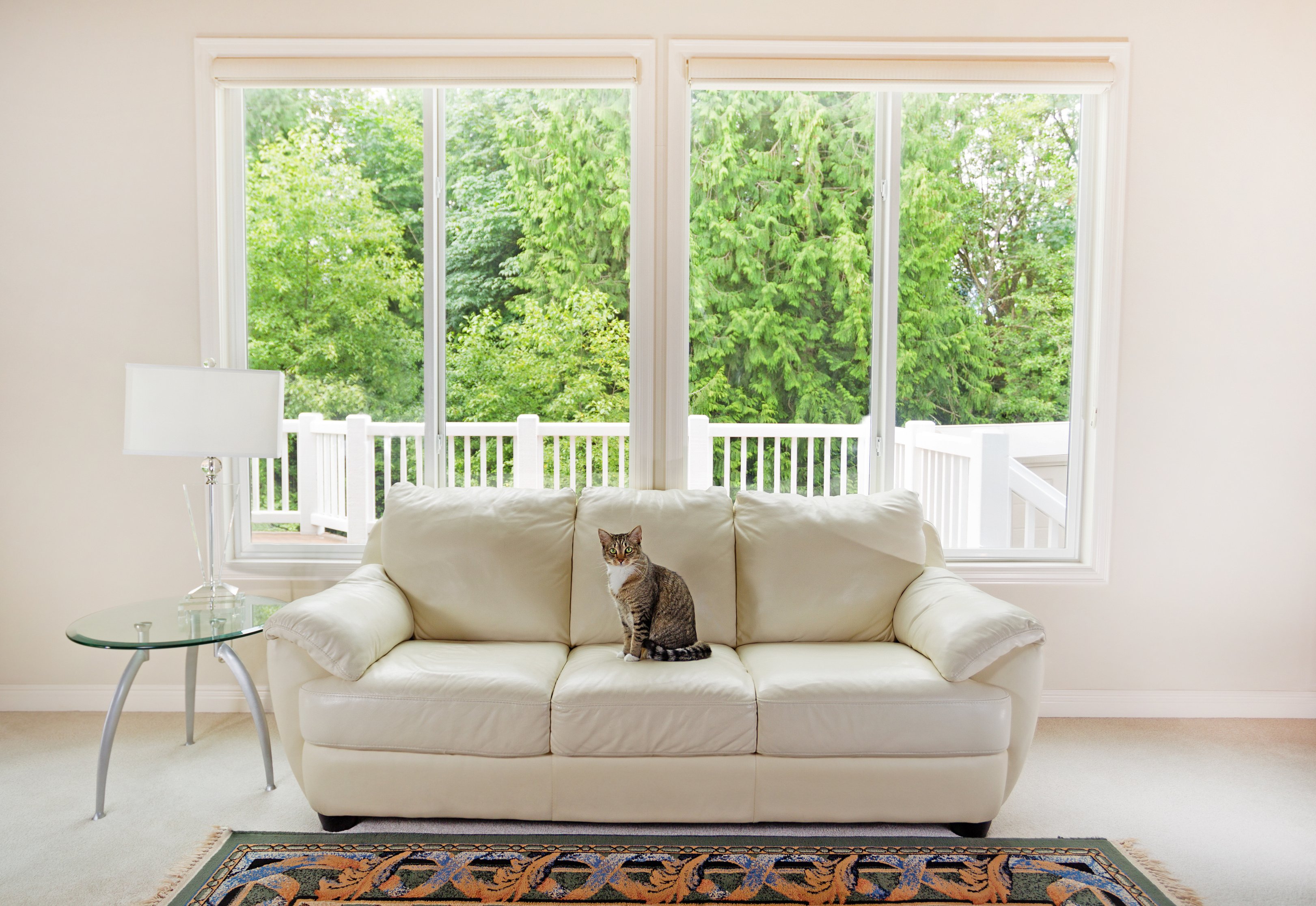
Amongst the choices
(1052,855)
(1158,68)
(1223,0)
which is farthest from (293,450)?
(1223,0)

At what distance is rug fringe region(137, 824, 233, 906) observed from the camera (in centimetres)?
195

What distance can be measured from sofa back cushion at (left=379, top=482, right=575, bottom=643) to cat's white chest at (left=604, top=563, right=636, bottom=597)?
1.09 ft

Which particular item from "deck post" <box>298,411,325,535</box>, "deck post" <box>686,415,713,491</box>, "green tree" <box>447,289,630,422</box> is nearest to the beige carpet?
"deck post" <box>298,411,325,535</box>

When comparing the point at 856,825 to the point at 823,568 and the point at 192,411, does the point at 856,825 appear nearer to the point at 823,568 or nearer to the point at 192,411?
the point at 823,568

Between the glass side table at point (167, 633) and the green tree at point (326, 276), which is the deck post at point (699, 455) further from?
the glass side table at point (167, 633)

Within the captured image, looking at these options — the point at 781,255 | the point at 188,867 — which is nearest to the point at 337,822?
the point at 188,867

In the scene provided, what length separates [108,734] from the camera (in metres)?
2.35

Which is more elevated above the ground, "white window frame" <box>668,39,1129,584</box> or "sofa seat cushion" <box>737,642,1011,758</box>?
"white window frame" <box>668,39,1129,584</box>

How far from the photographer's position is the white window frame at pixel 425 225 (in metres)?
2.96

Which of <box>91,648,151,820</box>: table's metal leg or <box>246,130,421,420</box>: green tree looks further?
<box>246,130,421,420</box>: green tree

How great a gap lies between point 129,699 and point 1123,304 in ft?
12.7

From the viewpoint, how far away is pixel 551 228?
3.10 meters

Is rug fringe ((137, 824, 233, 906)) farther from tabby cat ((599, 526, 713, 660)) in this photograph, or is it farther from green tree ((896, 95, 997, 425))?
green tree ((896, 95, 997, 425))

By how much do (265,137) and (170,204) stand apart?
0.41 metres
